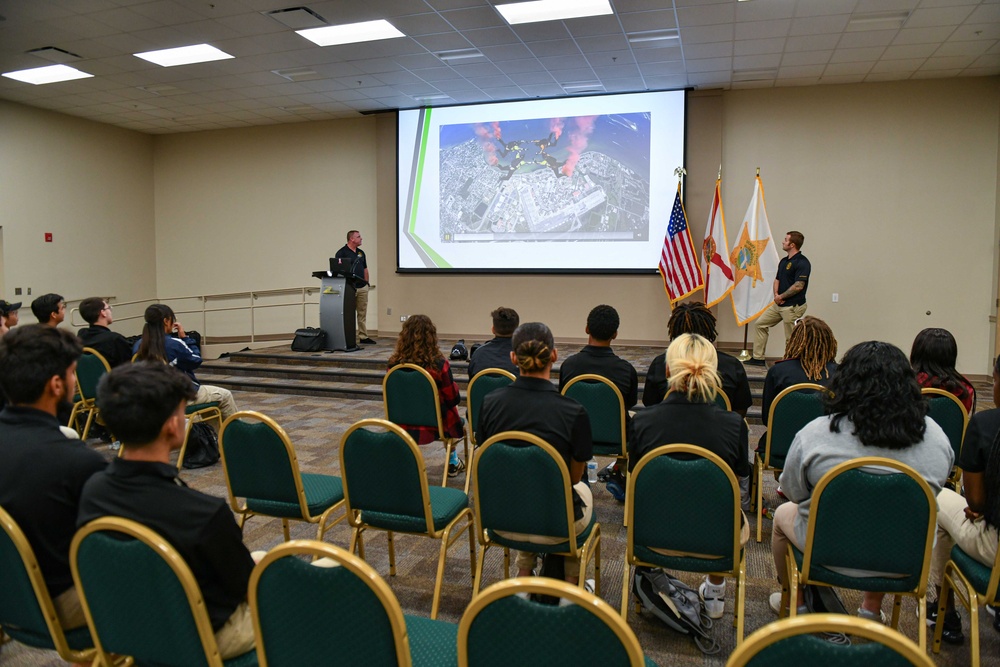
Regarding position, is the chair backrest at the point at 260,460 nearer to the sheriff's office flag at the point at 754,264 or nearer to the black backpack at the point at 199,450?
the black backpack at the point at 199,450

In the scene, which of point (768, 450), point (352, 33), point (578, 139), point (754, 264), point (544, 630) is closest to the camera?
point (544, 630)

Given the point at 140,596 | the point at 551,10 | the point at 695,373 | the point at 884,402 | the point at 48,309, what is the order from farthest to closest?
the point at 551,10 < the point at 48,309 < the point at 695,373 < the point at 884,402 < the point at 140,596

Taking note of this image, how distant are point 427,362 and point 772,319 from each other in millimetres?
5327

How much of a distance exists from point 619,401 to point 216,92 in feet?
26.7

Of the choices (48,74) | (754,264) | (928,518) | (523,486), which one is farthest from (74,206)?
(928,518)

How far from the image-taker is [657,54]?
7582 mm

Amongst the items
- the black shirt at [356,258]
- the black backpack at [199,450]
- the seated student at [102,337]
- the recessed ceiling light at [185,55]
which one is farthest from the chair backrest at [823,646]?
the black shirt at [356,258]

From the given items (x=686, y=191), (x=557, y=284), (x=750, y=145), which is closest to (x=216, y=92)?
(x=557, y=284)

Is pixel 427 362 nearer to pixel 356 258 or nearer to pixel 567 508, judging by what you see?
pixel 567 508

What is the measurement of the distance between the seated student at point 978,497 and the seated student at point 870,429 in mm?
70

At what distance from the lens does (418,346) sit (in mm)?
4102

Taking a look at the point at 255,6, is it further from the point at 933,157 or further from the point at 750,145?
the point at 933,157

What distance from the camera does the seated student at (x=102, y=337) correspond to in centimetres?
509

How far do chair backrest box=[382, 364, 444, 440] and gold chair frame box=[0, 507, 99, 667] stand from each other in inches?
86.0
